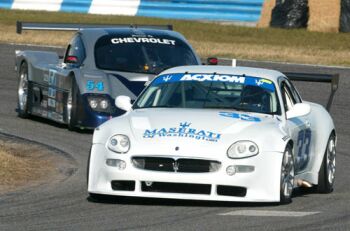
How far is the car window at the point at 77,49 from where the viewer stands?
1691 cm

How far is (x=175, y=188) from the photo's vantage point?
1002cm

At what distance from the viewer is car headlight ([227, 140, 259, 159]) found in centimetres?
1001

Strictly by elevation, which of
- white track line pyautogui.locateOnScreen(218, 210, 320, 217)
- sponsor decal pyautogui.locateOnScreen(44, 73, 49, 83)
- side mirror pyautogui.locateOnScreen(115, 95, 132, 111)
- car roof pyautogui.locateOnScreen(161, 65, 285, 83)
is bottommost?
white track line pyautogui.locateOnScreen(218, 210, 320, 217)

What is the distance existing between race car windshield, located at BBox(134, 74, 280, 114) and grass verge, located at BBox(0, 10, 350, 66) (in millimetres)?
14791

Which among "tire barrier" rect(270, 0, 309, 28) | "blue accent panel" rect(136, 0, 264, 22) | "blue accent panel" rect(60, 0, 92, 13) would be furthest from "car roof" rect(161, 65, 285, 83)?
"blue accent panel" rect(60, 0, 92, 13)

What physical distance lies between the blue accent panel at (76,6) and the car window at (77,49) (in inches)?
692

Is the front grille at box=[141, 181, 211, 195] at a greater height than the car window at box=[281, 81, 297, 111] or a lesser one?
lesser

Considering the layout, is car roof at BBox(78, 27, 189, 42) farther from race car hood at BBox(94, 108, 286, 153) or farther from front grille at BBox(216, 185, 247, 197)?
front grille at BBox(216, 185, 247, 197)

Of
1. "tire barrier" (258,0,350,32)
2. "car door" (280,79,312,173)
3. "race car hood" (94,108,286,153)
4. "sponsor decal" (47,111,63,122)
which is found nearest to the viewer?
"race car hood" (94,108,286,153)

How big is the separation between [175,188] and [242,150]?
61cm

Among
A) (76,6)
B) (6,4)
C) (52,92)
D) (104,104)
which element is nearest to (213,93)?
(104,104)

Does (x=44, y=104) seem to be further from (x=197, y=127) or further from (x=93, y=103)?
(x=197, y=127)

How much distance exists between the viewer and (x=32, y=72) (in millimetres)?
17594

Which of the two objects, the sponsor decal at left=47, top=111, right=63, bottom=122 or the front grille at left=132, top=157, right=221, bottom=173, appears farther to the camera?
the sponsor decal at left=47, top=111, right=63, bottom=122
